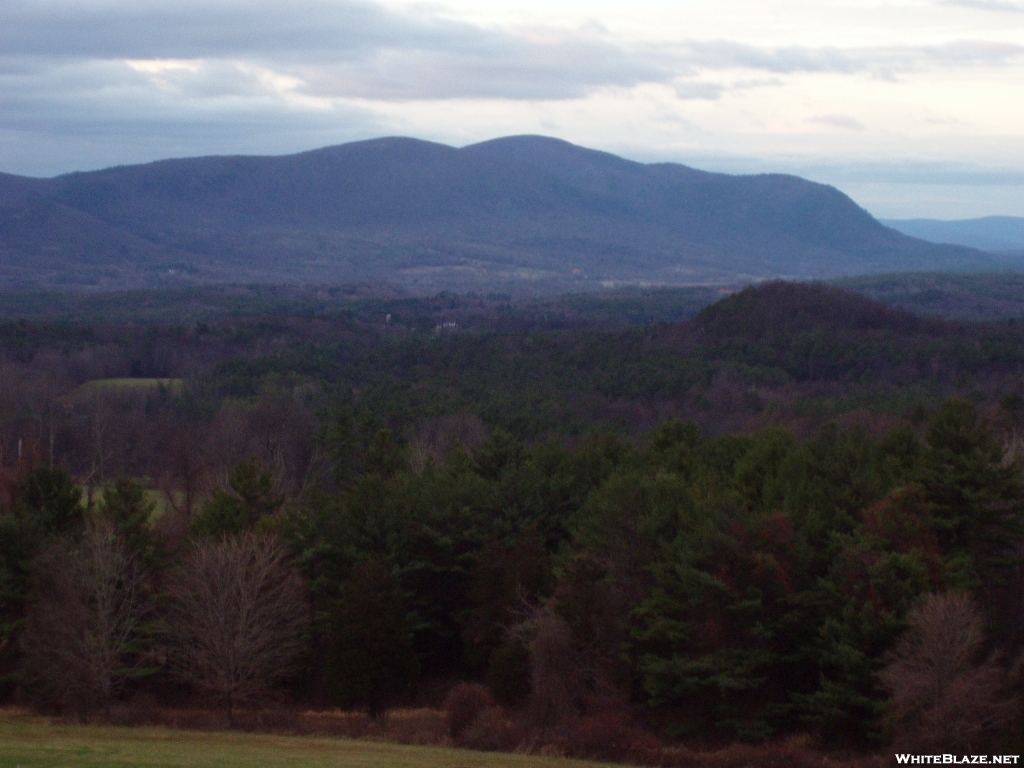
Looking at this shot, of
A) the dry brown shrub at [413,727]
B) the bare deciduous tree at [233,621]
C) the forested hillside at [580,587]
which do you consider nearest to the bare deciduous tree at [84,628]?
the forested hillside at [580,587]

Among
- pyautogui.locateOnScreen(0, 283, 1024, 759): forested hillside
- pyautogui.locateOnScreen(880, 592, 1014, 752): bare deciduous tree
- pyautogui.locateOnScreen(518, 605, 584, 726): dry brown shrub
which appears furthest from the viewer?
pyautogui.locateOnScreen(518, 605, 584, 726): dry brown shrub

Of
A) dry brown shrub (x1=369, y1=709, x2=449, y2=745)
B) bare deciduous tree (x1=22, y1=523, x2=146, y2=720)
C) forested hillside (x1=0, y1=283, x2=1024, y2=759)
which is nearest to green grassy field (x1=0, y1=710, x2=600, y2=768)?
bare deciduous tree (x1=22, y1=523, x2=146, y2=720)

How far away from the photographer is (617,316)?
526ft

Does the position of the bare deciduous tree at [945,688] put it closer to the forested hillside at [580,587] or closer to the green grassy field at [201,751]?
the forested hillside at [580,587]

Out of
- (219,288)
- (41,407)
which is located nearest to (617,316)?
(219,288)

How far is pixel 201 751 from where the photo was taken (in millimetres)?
21812

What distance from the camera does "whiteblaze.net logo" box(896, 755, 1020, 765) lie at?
20.2m

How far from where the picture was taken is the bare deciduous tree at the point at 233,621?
89.4 ft

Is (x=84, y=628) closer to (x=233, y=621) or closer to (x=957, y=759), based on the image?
(x=233, y=621)

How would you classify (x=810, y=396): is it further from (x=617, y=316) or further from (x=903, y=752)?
(x=617, y=316)

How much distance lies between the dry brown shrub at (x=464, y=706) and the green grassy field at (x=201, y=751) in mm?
1723

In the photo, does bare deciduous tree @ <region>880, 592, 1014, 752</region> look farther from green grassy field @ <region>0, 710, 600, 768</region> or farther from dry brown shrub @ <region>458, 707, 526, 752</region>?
dry brown shrub @ <region>458, 707, 526, 752</region>

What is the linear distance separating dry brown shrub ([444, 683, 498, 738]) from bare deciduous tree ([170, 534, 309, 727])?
167 inches

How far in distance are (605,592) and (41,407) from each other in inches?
2160
